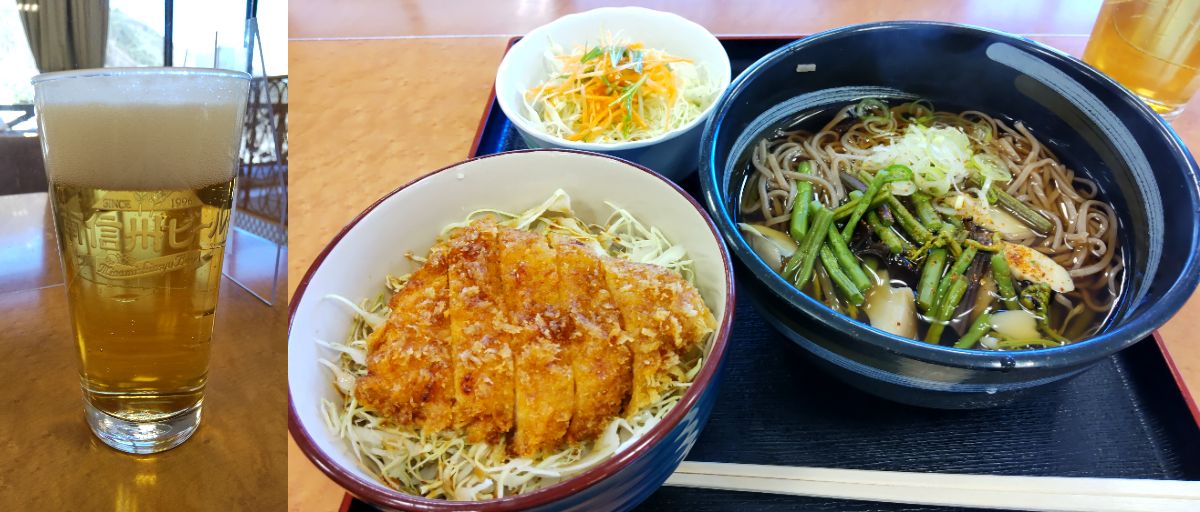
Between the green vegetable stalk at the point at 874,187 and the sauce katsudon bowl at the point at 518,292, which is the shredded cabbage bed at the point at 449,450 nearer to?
the sauce katsudon bowl at the point at 518,292

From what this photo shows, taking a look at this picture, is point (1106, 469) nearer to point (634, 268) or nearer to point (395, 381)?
point (634, 268)

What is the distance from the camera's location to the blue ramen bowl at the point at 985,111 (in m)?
0.90

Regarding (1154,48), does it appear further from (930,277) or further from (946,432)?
(946,432)

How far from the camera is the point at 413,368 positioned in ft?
3.23

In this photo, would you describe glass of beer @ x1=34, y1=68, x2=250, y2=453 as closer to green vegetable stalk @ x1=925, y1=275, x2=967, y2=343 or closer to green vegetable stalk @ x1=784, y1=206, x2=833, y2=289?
green vegetable stalk @ x1=784, y1=206, x2=833, y2=289

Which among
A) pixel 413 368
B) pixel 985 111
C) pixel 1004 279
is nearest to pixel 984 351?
pixel 1004 279

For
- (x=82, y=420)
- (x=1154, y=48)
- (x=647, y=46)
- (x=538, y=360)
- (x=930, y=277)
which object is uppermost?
(x=1154, y=48)

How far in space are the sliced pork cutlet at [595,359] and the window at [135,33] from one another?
1.96 ft

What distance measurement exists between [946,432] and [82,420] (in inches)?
49.9

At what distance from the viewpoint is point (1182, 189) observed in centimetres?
108

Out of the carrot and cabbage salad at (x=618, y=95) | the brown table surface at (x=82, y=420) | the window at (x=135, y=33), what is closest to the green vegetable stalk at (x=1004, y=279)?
the carrot and cabbage salad at (x=618, y=95)

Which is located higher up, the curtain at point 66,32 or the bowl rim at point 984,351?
the curtain at point 66,32

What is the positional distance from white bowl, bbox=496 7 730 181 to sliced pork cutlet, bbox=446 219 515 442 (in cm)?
37

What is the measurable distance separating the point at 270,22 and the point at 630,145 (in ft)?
2.01
